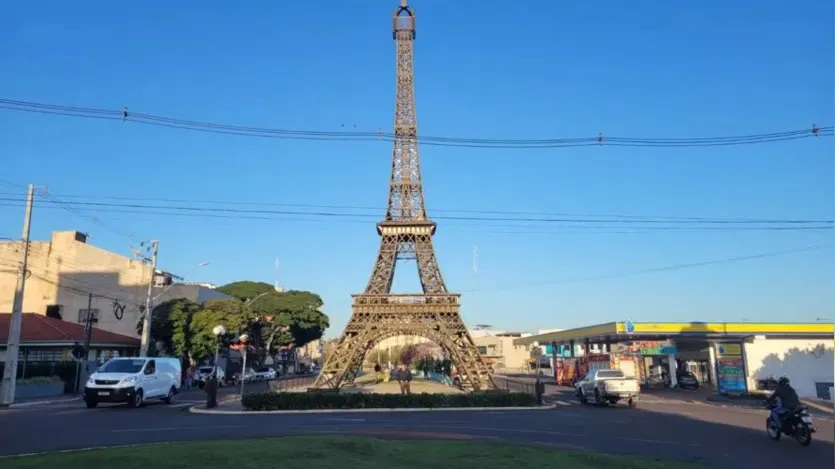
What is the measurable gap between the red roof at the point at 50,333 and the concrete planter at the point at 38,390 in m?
7.18

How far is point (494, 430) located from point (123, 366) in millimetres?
16357

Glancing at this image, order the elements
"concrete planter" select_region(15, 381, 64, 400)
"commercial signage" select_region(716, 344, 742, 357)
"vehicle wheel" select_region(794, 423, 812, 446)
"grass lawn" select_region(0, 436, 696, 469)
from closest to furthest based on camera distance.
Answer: "grass lawn" select_region(0, 436, 696, 469) < "vehicle wheel" select_region(794, 423, 812, 446) < "concrete planter" select_region(15, 381, 64, 400) < "commercial signage" select_region(716, 344, 742, 357)

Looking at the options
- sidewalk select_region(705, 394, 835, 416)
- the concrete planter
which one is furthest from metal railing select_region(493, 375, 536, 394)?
the concrete planter

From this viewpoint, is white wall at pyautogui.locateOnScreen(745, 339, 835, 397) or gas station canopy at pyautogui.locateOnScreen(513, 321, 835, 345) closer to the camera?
white wall at pyautogui.locateOnScreen(745, 339, 835, 397)

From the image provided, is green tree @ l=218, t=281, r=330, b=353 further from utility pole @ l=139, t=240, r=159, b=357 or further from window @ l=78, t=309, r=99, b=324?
utility pole @ l=139, t=240, r=159, b=357

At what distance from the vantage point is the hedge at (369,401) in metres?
24.7

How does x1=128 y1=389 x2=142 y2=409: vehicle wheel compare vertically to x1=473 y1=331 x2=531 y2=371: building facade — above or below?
below

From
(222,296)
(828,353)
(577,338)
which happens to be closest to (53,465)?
(828,353)

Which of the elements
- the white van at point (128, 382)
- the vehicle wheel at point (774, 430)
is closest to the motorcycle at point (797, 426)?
the vehicle wheel at point (774, 430)

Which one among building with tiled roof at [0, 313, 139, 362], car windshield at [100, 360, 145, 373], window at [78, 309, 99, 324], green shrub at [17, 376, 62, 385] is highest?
window at [78, 309, 99, 324]

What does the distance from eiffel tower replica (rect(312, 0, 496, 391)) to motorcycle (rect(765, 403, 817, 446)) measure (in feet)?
72.0

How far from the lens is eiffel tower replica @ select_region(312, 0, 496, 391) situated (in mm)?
38688

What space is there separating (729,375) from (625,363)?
749 cm

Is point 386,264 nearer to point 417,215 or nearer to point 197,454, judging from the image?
point 417,215
